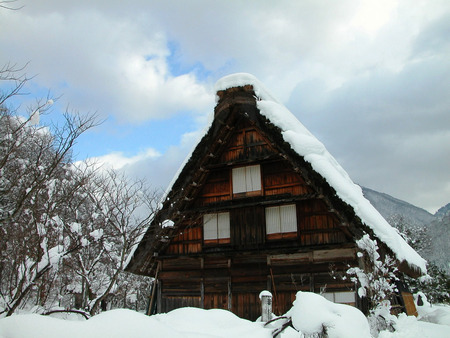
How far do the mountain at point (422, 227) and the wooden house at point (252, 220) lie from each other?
24.3ft

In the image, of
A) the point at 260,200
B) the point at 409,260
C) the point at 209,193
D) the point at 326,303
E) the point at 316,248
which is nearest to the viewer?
the point at 326,303

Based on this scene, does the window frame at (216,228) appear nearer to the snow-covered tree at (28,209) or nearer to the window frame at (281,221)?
the window frame at (281,221)

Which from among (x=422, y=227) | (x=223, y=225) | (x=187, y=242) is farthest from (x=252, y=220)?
(x=422, y=227)

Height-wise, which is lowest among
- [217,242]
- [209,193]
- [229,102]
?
[217,242]

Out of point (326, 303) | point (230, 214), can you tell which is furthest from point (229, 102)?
point (326, 303)

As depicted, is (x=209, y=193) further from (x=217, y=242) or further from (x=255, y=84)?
(x=255, y=84)

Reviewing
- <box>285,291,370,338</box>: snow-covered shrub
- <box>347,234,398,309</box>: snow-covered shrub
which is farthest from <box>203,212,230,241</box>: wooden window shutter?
<box>285,291,370,338</box>: snow-covered shrub

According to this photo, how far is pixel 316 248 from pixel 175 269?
4420 mm

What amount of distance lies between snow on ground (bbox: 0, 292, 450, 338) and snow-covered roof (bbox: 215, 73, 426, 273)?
15.9 ft

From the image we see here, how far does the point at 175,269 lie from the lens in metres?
11.8

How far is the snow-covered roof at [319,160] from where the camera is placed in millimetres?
8742

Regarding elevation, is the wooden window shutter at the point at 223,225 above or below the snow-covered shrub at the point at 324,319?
above

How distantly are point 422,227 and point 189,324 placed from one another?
123 feet

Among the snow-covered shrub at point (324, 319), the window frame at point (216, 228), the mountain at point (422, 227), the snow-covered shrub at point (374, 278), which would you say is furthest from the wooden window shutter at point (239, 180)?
the snow-covered shrub at point (324, 319)
